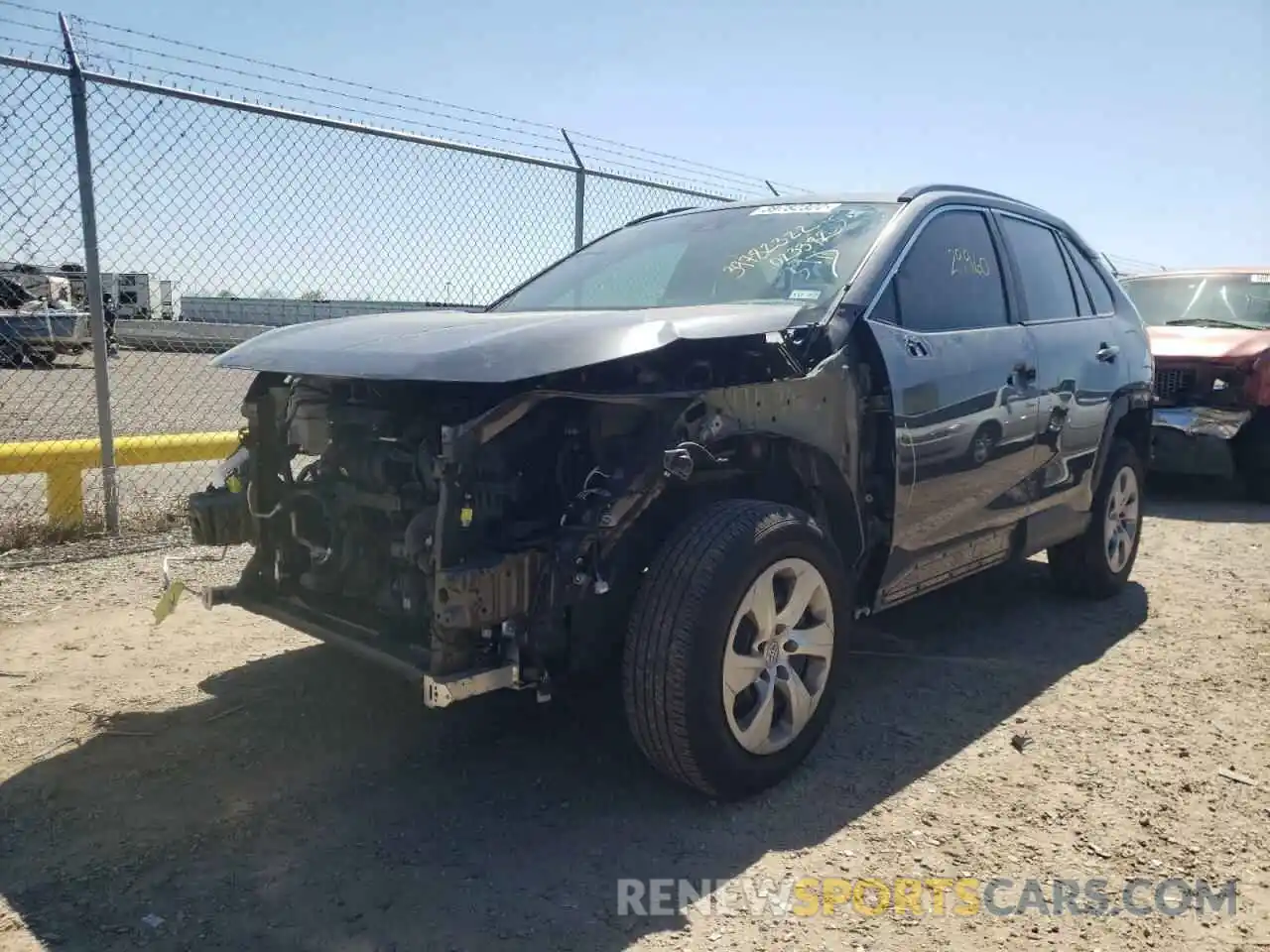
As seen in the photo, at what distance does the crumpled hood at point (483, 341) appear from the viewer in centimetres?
268

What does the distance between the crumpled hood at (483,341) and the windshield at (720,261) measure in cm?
24

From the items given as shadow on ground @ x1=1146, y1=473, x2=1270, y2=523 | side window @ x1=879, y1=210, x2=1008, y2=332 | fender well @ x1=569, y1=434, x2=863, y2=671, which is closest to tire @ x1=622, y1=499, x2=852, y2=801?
fender well @ x1=569, y1=434, x2=863, y2=671

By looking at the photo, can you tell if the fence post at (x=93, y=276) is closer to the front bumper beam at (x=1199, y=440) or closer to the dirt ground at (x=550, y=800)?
the dirt ground at (x=550, y=800)

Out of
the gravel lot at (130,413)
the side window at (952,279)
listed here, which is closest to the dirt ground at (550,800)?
the side window at (952,279)

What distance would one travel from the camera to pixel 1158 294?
920cm

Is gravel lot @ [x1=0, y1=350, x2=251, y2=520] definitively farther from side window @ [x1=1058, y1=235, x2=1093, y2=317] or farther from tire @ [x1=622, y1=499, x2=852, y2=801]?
side window @ [x1=1058, y1=235, x2=1093, y2=317]

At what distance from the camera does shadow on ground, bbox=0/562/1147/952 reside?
2.45 m

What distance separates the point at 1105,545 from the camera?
504 cm

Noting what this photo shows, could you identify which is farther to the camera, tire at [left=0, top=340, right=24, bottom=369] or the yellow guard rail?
tire at [left=0, top=340, right=24, bottom=369]

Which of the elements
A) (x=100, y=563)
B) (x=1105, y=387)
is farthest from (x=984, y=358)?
(x=100, y=563)

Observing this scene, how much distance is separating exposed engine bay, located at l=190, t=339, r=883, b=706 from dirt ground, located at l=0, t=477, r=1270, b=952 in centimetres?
47

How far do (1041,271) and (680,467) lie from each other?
8.52 ft

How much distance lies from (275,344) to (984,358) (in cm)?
254

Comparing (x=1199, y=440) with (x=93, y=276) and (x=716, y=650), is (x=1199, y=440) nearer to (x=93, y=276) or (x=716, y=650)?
(x=716, y=650)
